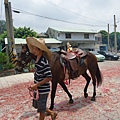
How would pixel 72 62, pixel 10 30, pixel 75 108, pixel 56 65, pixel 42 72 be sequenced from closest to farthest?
pixel 42 72
pixel 56 65
pixel 75 108
pixel 72 62
pixel 10 30

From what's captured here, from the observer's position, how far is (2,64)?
10758mm

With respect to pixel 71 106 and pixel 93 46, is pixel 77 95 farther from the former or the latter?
pixel 93 46

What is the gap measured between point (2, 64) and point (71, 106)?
829cm

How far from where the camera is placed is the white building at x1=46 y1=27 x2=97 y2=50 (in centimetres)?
2427

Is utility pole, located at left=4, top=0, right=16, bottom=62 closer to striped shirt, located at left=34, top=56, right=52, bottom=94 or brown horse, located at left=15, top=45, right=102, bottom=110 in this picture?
brown horse, located at left=15, top=45, right=102, bottom=110

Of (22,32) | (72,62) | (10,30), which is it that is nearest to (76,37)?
(22,32)

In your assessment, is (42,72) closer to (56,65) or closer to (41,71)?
(41,71)

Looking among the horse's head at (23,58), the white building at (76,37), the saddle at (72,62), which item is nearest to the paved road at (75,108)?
the saddle at (72,62)

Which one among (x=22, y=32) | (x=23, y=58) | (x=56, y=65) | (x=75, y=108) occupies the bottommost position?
(x=75, y=108)

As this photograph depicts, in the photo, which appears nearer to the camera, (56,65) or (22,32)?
(56,65)

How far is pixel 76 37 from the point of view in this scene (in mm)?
25359

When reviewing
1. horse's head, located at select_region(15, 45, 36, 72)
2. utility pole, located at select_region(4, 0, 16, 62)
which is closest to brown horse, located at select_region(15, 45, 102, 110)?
horse's head, located at select_region(15, 45, 36, 72)

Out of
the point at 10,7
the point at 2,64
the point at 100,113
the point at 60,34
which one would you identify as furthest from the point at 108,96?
the point at 60,34

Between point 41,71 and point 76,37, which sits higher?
point 76,37
